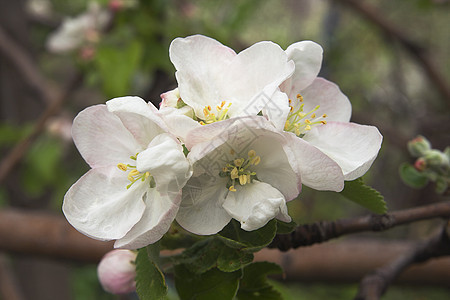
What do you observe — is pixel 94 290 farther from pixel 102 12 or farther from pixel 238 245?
pixel 238 245

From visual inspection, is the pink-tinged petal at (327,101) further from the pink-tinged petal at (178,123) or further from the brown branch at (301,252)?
the brown branch at (301,252)

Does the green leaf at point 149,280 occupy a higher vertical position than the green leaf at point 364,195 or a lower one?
lower

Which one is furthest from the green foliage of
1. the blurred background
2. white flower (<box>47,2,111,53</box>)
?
white flower (<box>47,2,111,53</box>)

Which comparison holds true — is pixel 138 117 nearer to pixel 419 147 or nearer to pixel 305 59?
pixel 305 59

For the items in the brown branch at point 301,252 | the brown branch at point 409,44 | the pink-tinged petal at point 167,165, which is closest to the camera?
the pink-tinged petal at point 167,165

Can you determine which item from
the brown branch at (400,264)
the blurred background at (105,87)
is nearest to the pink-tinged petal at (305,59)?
the brown branch at (400,264)

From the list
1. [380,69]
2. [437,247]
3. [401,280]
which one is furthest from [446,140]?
[380,69]
